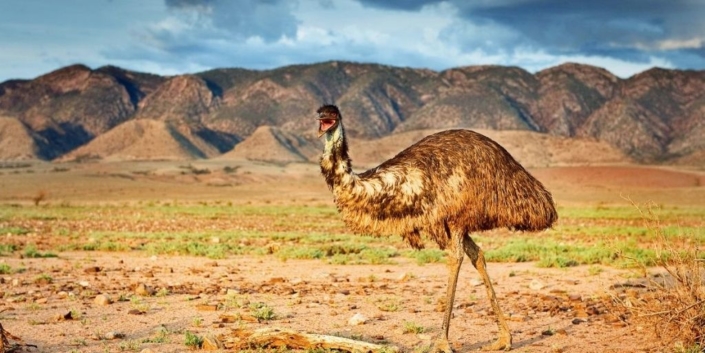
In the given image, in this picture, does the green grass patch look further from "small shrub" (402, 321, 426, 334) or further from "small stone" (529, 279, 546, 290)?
"small stone" (529, 279, 546, 290)

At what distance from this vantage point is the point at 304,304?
466 inches

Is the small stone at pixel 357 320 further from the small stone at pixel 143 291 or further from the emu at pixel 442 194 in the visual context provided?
the small stone at pixel 143 291

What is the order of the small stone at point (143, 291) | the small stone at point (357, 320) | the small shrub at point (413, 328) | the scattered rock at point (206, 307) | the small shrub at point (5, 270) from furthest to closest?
1. the small shrub at point (5, 270)
2. the small stone at point (143, 291)
3. the scattered rock at point (206, 307)
4. the small stone at point (357, 320)
5. the small shrub at point (413, 328)

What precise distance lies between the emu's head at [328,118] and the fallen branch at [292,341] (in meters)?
2.34

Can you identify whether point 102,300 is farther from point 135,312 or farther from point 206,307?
point 206,307

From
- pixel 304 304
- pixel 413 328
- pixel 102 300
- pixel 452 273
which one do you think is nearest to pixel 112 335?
pixel 102 300

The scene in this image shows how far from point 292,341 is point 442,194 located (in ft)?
7.48

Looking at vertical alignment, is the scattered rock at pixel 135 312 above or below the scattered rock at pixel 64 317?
below

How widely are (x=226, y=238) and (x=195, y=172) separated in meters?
82.8

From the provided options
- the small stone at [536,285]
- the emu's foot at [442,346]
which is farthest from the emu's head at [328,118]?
the small stone at [536,285]

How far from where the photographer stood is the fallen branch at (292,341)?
324 inches

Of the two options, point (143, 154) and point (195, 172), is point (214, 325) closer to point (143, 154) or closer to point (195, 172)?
point (195, 172)

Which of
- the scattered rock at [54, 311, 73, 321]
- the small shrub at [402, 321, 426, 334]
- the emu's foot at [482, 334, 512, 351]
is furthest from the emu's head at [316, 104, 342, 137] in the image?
the scattered rock at [54, 311, 73, 321]

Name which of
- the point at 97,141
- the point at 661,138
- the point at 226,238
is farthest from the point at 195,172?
the point at 661,138
